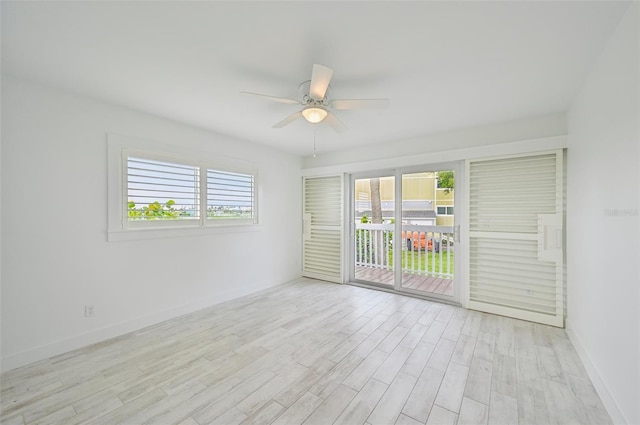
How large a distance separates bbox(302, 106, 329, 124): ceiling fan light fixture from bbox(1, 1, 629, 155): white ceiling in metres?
0.24

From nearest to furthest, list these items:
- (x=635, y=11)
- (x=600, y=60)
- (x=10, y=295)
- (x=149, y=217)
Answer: (x=635, y=11)
(x=600, y=60)
(x=10, y=295)
(x=149, y=217)

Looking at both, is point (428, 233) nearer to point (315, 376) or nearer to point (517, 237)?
point (517, 237)

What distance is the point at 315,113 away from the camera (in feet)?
7.52

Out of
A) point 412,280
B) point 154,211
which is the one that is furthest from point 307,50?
point 412,280

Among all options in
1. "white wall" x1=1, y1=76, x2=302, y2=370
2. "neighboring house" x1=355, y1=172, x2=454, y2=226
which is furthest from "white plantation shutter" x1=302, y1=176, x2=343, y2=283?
"white wall" x1=1, y1=76, x2=302, y2=370

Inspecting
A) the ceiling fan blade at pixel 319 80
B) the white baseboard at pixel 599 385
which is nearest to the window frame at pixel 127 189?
the ceiling fan blade at pixel 319 80

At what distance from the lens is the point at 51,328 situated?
2367 millimetres

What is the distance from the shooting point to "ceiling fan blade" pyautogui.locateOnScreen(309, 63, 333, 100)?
1.72 metres

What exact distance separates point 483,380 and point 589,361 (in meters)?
0.93

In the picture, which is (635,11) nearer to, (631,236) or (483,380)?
(631,236)

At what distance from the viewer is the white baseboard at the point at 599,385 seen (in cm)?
159

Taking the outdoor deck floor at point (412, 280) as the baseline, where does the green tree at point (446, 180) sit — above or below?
above

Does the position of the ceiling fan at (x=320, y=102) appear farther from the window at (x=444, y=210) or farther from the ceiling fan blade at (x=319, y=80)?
the window at (x=444, y=210)

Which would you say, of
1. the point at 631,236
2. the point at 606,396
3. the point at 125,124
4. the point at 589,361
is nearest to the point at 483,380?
the point at 606,396
